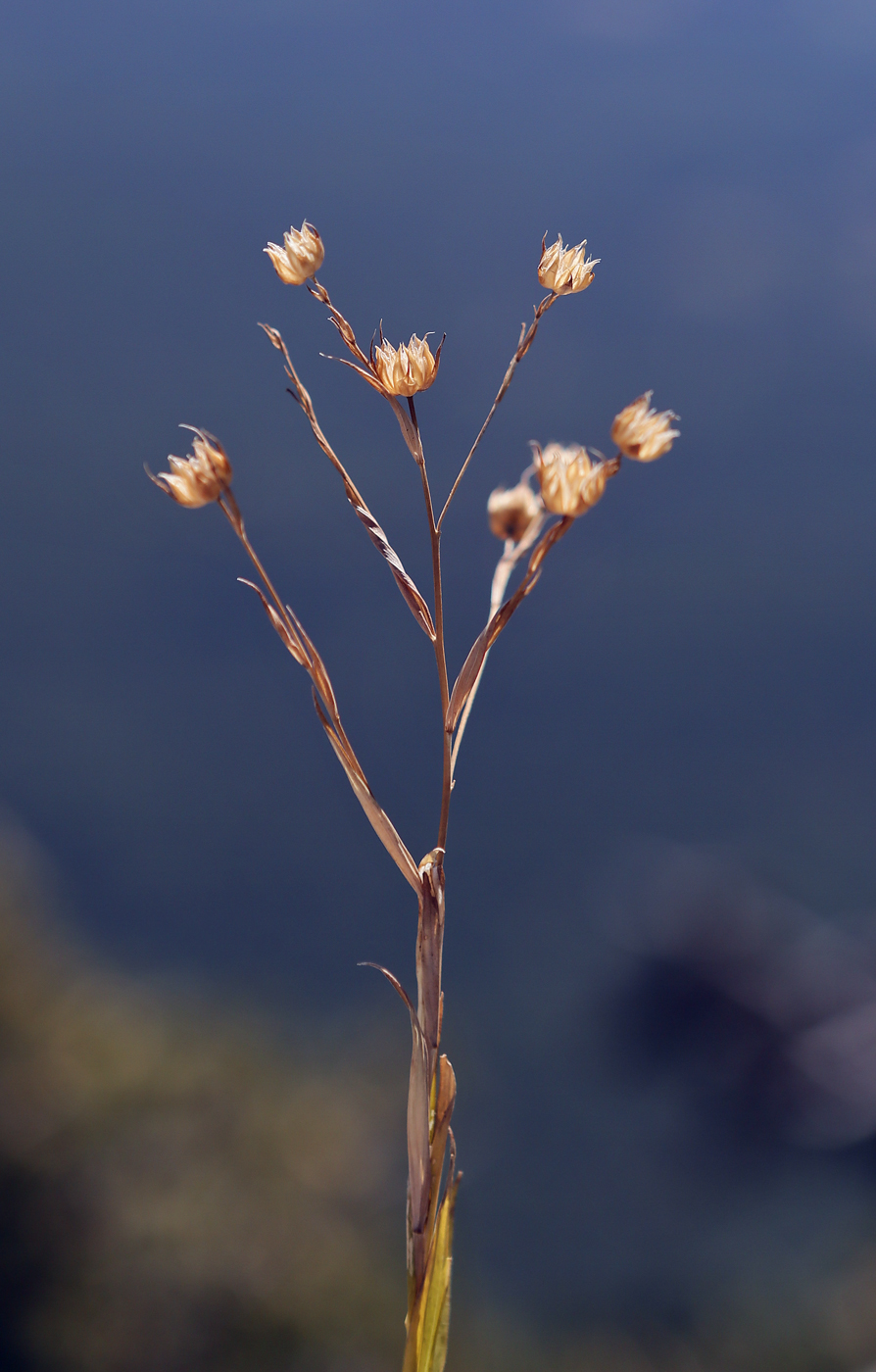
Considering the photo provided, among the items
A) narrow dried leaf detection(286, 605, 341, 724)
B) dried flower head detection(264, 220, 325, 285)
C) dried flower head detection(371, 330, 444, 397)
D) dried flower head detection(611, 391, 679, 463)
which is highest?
dried flower head detection(264, 220, 325, 285)

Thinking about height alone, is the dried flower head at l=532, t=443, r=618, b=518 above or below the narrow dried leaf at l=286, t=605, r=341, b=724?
above

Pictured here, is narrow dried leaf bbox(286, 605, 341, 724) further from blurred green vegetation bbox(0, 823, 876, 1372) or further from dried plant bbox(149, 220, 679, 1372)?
blurred green vegetation bbox(0, 823, 876, 1372)

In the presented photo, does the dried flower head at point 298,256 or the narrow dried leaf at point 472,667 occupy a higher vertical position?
the dried flower head at point 298,256

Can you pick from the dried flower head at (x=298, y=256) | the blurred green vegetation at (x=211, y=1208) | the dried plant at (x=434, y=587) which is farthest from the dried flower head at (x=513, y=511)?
the blurred green vegetation at (x=211, y=1208)

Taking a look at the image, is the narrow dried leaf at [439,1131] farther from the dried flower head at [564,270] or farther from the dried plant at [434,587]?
the dried flower head at [564,270]

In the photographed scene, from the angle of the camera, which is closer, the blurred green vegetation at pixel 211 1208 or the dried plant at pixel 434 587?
the dried plant at pixel 434 587

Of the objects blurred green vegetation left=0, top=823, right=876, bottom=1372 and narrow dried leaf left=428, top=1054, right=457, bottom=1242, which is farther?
blurred green vegetation left=0, top=823, right=876, bottom=1372

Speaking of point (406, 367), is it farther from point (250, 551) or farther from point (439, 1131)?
point (439, 1131)

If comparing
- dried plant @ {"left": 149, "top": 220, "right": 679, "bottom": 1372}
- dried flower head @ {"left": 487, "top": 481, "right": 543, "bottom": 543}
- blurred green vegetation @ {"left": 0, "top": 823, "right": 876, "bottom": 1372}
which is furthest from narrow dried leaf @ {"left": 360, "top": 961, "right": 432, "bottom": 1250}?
blurred green vegetation @ {"left": 0, "top": 823, "right": 876, "bottom": 1372}
